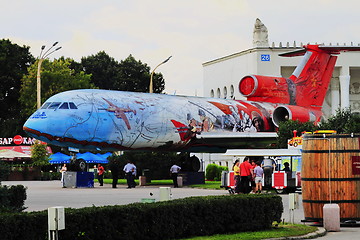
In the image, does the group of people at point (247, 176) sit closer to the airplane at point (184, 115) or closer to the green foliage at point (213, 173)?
the airplane at point (184, 115)

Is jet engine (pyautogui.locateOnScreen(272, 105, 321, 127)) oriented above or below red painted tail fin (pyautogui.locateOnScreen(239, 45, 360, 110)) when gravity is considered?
below

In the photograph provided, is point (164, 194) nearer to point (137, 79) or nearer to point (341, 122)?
point (341, 122)

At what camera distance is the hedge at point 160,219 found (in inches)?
488

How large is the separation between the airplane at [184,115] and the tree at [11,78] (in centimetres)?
4567

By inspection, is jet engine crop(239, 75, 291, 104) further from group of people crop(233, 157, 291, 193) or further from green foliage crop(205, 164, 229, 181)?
group of people crop(233, 157, 291, 193)

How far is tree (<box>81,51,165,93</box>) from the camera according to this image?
366ft

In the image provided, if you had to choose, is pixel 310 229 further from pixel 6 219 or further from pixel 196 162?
pixel 196 162

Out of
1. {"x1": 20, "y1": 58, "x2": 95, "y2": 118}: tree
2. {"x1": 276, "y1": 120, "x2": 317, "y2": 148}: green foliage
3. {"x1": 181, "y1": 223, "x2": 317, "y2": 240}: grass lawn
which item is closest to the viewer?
{"x1": 181, "y1": 223, "x2": 317, "y2": 240}: grass lawn

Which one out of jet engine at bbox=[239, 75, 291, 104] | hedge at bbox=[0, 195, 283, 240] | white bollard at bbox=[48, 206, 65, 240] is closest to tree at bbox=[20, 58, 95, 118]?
jet engine at bbox=[239, 75, 291, 104]

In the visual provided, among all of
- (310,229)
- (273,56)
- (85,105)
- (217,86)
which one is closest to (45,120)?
(85,105)

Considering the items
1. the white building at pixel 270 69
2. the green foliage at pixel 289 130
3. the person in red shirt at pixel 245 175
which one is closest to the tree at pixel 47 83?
the white building at pixel 270 69

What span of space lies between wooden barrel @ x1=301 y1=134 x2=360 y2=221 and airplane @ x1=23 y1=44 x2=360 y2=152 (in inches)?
837

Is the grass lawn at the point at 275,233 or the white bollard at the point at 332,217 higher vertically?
the white bollard at the point at 332,217

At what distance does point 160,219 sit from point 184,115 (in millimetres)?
29604
